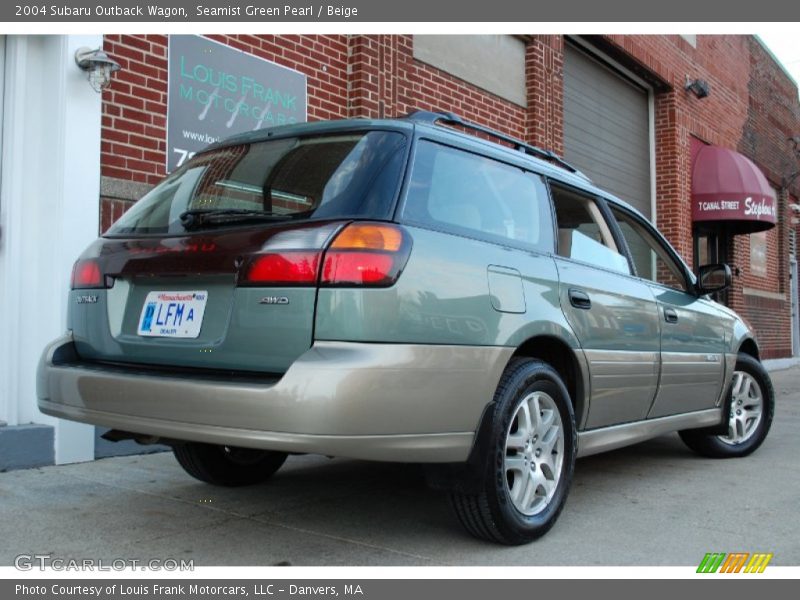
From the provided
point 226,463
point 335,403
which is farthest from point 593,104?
point 335,403

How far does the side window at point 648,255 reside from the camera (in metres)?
4.57

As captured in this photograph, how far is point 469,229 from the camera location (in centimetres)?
320

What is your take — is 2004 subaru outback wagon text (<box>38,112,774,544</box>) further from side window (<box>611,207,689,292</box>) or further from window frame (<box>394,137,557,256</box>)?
side window (<box>611,207,689,292</box>)

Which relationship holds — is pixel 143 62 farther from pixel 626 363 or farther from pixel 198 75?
pixel 626 363

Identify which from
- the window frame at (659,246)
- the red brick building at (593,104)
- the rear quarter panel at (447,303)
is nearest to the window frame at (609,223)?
the window frame at (659,246)

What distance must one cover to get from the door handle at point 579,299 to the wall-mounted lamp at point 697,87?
1078 centimetres

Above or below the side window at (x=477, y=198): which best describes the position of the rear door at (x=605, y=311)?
below

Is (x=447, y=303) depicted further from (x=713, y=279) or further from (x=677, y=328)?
(x=713, y=279)

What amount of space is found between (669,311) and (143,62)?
3.88m

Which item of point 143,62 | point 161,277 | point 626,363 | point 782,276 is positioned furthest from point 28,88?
point 782,276

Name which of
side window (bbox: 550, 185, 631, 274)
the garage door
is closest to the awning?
the garage door

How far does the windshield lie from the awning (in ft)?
37.3

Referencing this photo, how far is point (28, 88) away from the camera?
4.99m

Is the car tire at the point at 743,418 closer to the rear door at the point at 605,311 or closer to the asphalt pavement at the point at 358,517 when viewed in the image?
the asphalt pavement at the point at 358,517
